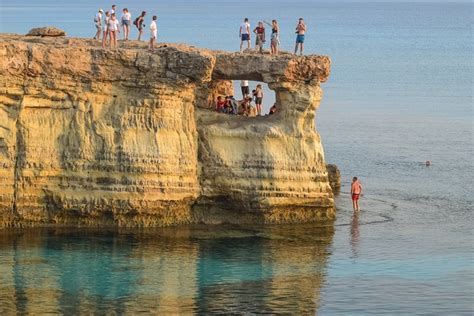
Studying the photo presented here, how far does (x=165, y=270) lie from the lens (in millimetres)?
43469

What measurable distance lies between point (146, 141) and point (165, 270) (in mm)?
5724

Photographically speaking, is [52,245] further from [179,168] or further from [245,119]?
[245,119]

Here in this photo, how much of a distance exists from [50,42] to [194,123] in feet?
19.8

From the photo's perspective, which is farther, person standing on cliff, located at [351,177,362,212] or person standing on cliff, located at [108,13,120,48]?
person standing on cliff, located at [351,177,362,212]

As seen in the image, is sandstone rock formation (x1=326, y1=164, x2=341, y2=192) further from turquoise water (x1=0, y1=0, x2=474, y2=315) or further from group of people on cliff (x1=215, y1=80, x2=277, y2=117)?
group of people on cliff (x1=215, y1=80, x2=277, y2=117)

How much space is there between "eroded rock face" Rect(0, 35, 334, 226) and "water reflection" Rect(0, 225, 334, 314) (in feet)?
2.98

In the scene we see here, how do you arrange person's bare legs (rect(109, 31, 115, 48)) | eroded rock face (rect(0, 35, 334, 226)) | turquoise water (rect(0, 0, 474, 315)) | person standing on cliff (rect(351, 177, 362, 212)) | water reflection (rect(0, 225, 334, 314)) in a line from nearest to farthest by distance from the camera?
water reflection (rect(0, 225, 334, 314)), turquoise water (rect(0, 0, 474, 315)), eroded rock face (rect(0, 35, 334, 226)), person's bare legs (rect(109, 31, 115, 48)), person standing on cliff (rect(351, 177, 362, 212))

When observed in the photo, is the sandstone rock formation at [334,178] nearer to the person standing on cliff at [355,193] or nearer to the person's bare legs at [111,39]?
the person standing on cliff at [355,193]

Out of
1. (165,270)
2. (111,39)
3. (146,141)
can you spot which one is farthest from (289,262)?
(111,39)

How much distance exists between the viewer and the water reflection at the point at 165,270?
3984cm

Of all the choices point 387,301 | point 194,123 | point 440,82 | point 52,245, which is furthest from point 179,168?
point 440,82

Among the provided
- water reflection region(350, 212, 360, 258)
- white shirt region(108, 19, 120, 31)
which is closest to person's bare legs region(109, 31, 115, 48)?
white shirt region(108, 19, 120, 31)

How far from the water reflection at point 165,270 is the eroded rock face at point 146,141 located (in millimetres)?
907

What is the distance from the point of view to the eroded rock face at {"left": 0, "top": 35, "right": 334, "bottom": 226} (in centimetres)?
4659
